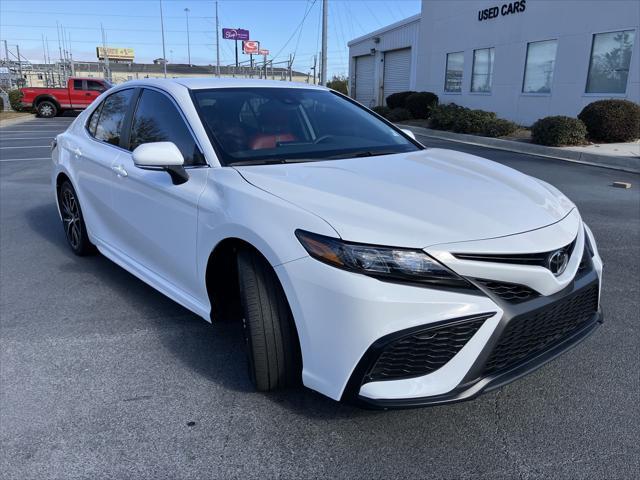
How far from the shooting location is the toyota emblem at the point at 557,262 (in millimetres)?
2275

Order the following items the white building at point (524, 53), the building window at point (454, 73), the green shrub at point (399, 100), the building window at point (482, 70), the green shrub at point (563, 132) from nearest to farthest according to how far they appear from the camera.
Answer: the green shrub at point (563, 132) → the white building at point (524, 53) → the building window at point (482, 70) → the building window at point (454, 73) → the green shrub at point (399, 100)

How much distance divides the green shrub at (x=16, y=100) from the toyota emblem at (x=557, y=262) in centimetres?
3127

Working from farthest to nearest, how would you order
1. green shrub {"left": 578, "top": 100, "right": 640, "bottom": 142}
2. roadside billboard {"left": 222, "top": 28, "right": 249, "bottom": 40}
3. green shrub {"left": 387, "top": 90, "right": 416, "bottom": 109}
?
roadside billboard {"left": 222, "top": 28, "right": 249, "bottom": 40} → green shrub {"left": 387, "top": 90, "right": 416, "bottom": 109} → green shrub {"left": 578, "top": 100, "right": 640, "bottom": 142}

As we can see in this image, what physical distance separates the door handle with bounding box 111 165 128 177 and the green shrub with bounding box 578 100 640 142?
13.2 m

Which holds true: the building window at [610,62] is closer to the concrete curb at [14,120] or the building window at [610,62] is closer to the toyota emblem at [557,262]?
the toyota emblem at [557,262]

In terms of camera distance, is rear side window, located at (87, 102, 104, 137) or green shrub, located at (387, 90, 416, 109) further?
green shrub, located at (387, 90, 416, 109)

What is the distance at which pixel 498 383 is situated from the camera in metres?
2.18

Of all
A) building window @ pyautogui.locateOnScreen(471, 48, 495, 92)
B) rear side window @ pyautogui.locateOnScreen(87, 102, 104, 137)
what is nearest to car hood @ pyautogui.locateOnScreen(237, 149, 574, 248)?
rear side window @ pyautogui.locateOnScreen(87, 102, 104, 137)

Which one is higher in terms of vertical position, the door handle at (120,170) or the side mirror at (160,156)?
the side mirror at (160,156)

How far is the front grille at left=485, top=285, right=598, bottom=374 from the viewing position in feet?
7.13

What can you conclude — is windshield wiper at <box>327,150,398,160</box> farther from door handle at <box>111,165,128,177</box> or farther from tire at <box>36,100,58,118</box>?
tire at <box>36,100,58,118</box>

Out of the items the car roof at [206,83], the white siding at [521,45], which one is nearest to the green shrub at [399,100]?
the white siding at [521,45]

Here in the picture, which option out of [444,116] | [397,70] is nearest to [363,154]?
[444,116]

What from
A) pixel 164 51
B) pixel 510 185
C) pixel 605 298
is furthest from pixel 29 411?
pixel 164 51
